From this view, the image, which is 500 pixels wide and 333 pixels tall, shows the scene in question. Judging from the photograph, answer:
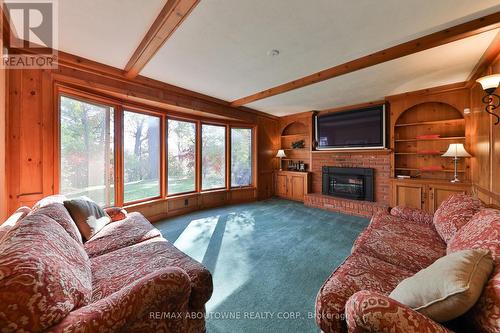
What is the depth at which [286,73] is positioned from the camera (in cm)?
304

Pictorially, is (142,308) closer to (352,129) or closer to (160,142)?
(160,142)

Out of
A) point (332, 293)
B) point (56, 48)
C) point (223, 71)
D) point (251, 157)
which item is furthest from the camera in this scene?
point (251, 157)

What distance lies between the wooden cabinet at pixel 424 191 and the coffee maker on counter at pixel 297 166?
222 centimetres

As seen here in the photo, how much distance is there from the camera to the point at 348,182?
479 cm

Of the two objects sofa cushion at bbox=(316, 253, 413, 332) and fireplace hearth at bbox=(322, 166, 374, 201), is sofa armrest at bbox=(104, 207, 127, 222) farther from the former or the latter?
fireplace hearth at bbox=(322, 166, 374, 201)

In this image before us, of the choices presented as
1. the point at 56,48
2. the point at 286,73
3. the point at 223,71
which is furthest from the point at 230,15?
the point at 56,48

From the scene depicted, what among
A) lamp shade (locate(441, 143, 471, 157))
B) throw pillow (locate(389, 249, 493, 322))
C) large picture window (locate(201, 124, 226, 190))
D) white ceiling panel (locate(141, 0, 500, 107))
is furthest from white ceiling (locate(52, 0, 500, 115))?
throw pillow (locate(389, 249, 493, 322))

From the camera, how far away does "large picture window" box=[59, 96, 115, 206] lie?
2.71 m

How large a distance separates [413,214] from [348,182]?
2483 millimetres

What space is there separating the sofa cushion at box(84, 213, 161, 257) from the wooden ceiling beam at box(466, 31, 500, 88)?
412 centimetres

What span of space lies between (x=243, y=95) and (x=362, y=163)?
3152 mm

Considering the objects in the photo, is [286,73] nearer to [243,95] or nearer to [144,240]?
[243,95]

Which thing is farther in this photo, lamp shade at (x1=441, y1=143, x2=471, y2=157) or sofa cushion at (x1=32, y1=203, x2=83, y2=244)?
lamp shade at (x1=441, y1=143, x2=471, y2=157)

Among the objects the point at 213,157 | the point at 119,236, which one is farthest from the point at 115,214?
the point at 213,157
